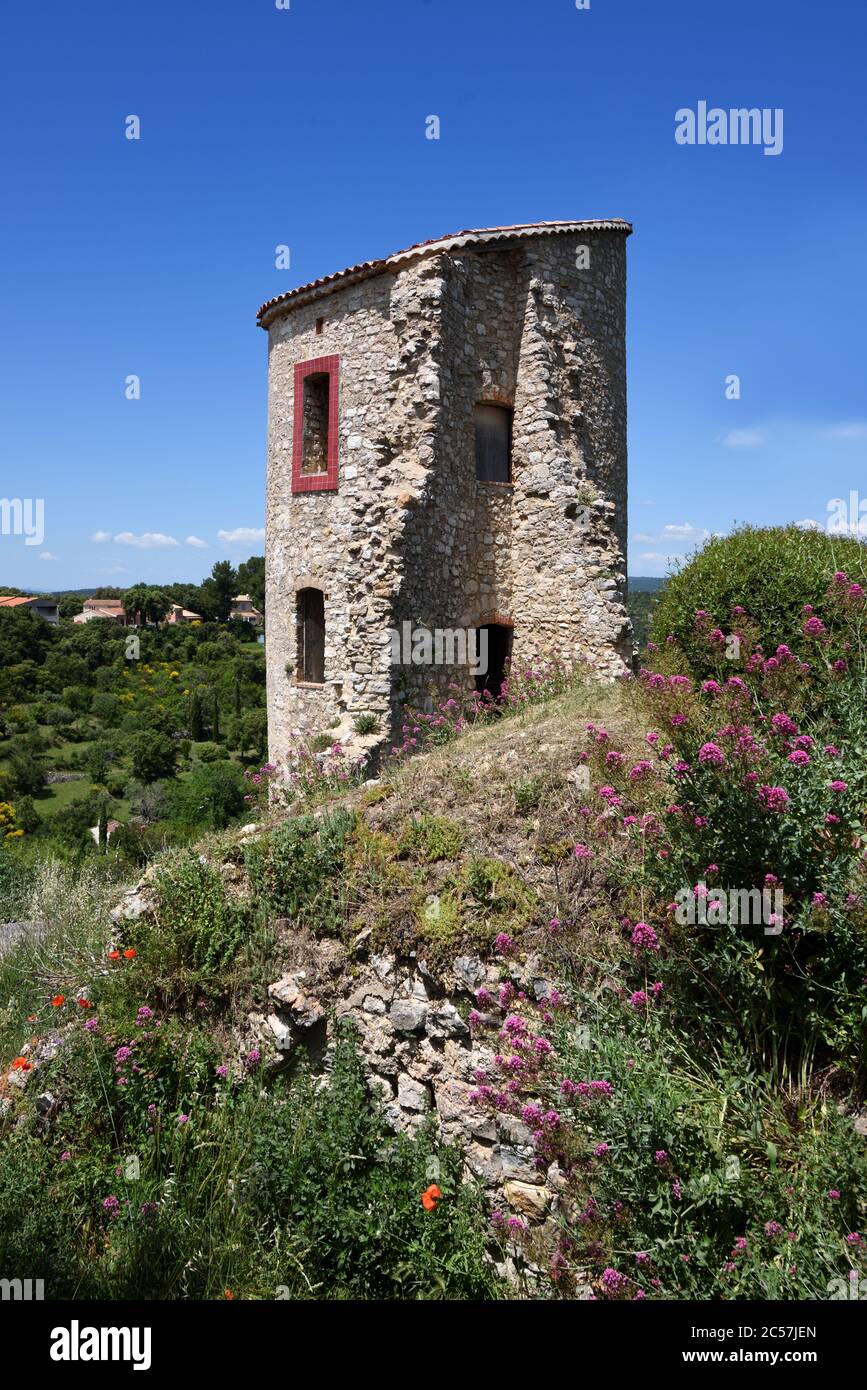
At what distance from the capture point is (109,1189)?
5086mm

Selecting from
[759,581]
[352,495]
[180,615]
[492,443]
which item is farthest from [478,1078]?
[180,615]

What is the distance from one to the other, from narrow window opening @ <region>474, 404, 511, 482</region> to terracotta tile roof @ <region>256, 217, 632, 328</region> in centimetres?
218

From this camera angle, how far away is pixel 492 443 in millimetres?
12023

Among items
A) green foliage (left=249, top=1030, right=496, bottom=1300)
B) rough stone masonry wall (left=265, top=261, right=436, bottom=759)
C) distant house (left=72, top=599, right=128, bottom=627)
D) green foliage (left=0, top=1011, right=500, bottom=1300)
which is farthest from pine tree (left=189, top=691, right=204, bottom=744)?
green foliage (left=249, top=1030, right=496, bottom=1300)

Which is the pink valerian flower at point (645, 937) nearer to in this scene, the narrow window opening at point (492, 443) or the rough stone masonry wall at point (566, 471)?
the rough stone masonry wall at point (566, 471)

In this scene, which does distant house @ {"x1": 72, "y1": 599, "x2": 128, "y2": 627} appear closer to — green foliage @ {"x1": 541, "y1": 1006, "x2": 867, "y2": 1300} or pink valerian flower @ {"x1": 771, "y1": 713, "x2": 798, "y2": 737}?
pink valerian flower @ {"x1": 771, "y1": 713, "x2": 798, "y2": 737}

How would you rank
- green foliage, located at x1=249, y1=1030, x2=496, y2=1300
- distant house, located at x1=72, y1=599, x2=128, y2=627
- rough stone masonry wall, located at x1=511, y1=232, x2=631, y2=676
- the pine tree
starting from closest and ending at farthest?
green foliage, located at x1=249, y1=1030, x2=496, y2=1300 → rough stone masonry wall, located at x1=511, y1=232, x2=631, y2=676 → the pine tree → distant house, located at x1=72, y1=599, x2=128, y2=627

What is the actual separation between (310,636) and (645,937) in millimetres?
10078

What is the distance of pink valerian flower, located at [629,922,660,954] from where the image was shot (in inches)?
160

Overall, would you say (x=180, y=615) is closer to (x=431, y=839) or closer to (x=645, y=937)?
(x=431, y=839)

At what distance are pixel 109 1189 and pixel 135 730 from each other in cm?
5236

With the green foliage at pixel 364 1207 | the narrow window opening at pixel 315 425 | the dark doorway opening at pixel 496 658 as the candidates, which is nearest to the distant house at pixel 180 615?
the narrow window opening at pixel 315 425

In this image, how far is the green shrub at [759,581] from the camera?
6867 millimetres
